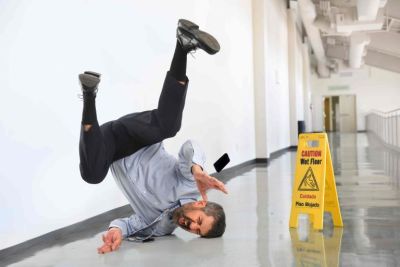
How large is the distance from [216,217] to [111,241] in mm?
676

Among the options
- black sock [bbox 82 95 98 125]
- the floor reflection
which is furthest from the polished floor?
black sock [bbox 82 95 98 125]

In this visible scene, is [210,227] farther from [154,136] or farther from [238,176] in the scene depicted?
[238,176]

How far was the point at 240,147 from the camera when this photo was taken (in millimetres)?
8328

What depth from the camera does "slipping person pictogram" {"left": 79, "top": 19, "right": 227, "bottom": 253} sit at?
2.64 metres

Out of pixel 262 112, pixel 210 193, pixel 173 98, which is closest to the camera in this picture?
pixel 173 98

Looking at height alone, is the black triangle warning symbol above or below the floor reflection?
above

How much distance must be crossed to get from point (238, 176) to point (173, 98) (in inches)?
184

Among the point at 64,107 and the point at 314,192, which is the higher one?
the point at 64,107

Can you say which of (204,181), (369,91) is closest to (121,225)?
(204,181)

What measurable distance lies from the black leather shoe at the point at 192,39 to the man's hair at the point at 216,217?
957 millimetres

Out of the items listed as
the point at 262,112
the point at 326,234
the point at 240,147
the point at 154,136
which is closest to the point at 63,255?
the point at 154,136

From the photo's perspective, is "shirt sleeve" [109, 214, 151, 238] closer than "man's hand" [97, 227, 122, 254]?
No

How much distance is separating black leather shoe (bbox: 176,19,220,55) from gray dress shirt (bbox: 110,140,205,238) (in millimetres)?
614

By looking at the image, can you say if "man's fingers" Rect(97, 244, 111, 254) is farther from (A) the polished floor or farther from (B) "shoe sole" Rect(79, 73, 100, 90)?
(B) "shoe sole" Rect(79, 73, 100, 90)
